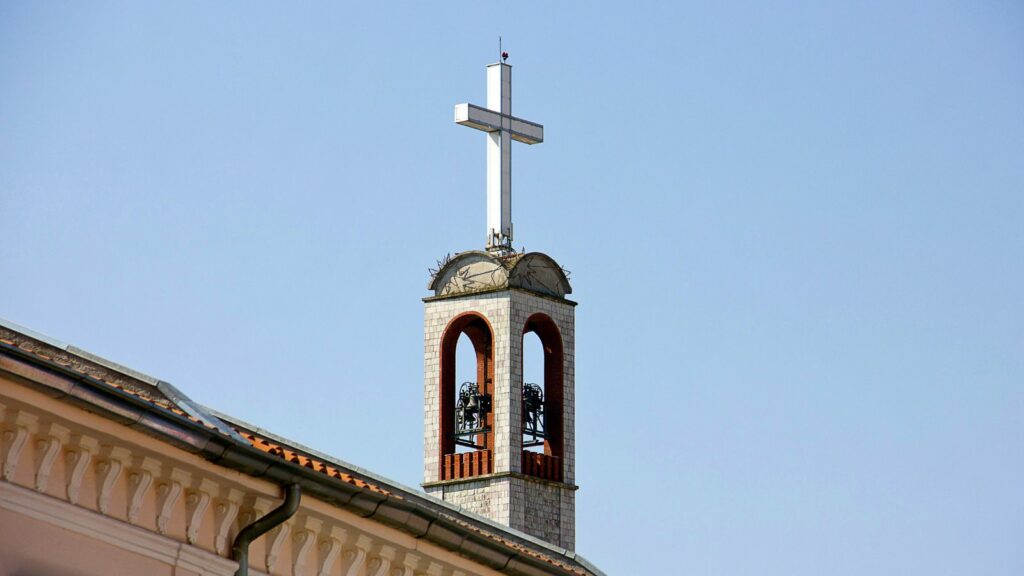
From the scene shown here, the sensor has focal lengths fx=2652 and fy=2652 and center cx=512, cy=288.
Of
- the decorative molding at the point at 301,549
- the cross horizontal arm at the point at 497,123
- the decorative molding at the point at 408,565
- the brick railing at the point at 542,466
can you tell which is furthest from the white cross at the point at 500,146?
the decorative molding at the point at 301,549

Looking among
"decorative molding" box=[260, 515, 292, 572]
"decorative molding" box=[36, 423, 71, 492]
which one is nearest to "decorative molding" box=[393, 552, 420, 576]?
"decorative molding" box=[260, 515, 292, 572]

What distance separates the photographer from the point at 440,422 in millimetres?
48125

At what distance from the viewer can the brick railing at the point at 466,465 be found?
47188 mm

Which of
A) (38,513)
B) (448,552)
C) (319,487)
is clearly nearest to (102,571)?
(38,513)

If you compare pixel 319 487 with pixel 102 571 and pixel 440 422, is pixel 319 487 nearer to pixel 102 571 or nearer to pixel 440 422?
pixel 102 571

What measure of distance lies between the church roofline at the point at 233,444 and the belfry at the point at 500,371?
2631 centimetres

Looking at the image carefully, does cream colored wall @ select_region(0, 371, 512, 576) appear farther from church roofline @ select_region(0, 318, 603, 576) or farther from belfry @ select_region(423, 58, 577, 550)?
belfry @ select_region(423, 58, 577, 550)

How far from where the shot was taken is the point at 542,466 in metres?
47.8

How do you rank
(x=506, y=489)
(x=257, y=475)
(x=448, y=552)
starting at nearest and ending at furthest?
1. (x=257, y=475)
2. (x=448, y=552)
3. (x=506, y=489)

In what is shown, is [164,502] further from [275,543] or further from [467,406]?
[467,406]

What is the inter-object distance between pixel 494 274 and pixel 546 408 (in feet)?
8.96

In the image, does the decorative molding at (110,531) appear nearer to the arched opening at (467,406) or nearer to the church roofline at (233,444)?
the church roofline at (233,444)

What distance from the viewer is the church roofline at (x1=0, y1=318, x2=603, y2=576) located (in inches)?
611

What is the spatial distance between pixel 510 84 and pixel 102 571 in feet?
109
